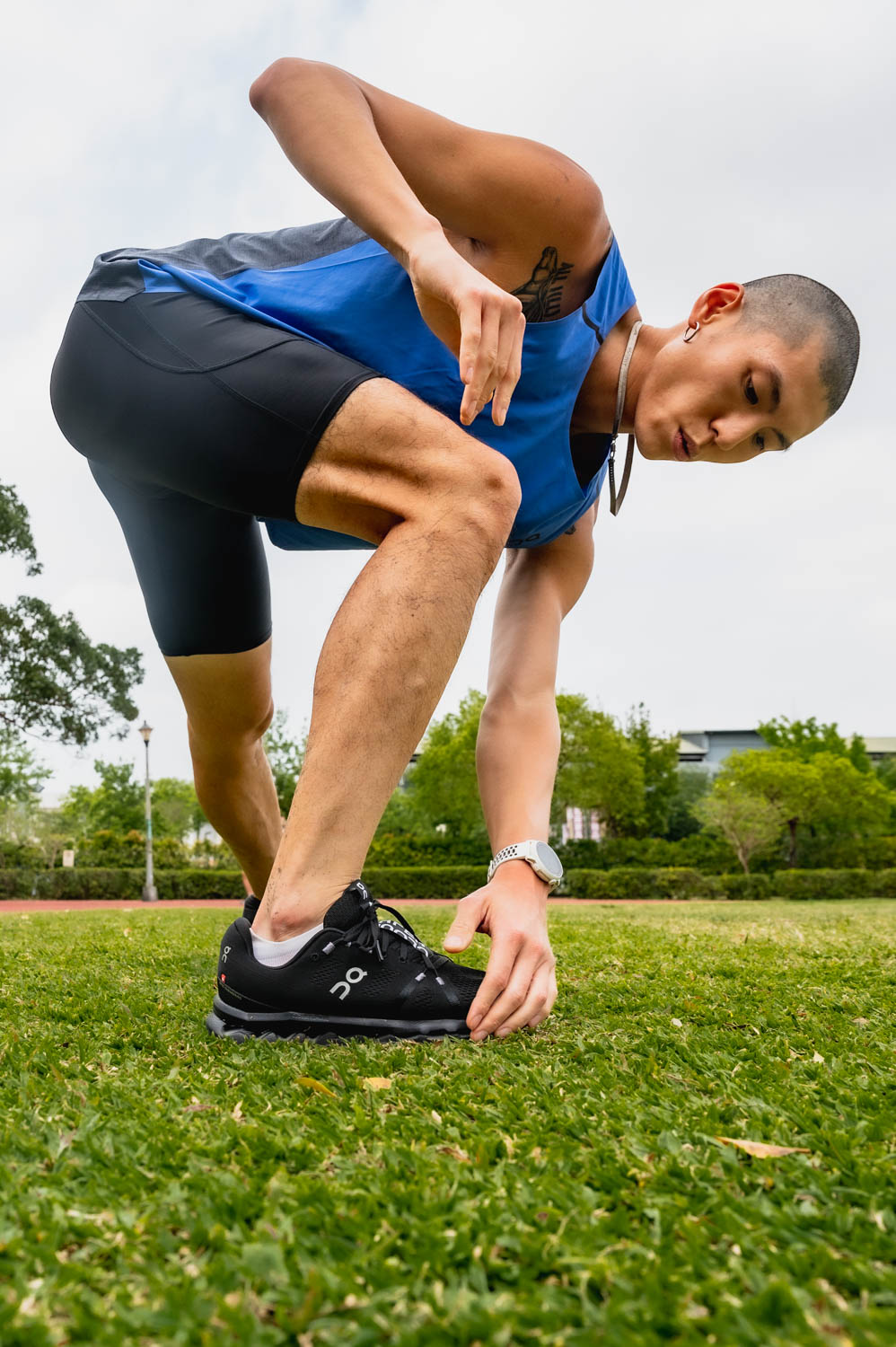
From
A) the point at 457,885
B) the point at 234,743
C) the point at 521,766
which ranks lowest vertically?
the point at 457,885

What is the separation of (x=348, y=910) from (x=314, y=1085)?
0.38m

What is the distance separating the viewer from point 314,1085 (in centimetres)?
139

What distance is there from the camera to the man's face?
2430 millimetres

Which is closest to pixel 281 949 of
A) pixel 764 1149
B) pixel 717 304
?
pixel 764 1149

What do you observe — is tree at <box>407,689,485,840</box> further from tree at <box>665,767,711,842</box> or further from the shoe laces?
the shoe laces

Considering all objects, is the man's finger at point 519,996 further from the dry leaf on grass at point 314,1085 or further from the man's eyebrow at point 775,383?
the man's eyebrow at point 775,383

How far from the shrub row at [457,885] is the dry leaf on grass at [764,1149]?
89.1 feet

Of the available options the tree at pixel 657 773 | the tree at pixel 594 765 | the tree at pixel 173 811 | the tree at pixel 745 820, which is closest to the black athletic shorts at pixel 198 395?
the tree at pixel 594 765

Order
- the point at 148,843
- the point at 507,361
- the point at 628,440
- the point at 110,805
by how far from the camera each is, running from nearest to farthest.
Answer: the point at 507,361
the point at 628,440
the point at 148,843
the point at 110,805

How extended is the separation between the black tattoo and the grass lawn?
1618 millimetres

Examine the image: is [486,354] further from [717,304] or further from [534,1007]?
[534,1007]

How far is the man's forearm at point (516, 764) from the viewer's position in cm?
233

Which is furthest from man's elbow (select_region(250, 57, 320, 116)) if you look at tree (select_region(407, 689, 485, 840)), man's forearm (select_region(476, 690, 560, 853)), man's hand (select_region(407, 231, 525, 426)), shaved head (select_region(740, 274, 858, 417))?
tree (select_region(407, 689, 485, 840))

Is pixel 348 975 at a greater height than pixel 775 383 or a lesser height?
lesser
